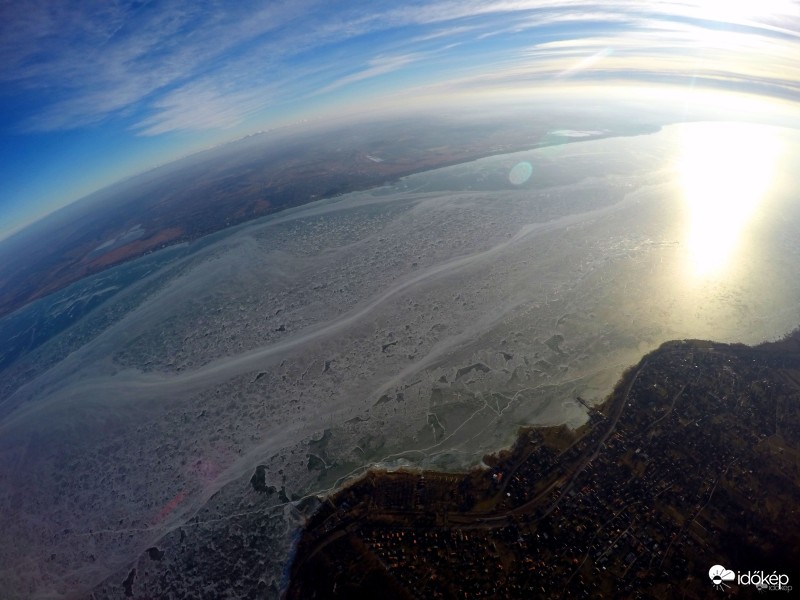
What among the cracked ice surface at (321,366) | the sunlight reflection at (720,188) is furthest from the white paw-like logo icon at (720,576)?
the sunlight reflection at (720,188)

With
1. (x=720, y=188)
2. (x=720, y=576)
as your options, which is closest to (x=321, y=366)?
(x=720, y=576)

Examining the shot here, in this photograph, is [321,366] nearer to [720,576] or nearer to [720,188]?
[720,576]

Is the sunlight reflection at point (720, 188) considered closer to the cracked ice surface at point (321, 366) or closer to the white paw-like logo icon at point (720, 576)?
the cracked ice surface at point (321, 366)

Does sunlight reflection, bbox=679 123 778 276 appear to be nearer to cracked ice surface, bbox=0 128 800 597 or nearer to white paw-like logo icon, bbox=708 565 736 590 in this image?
cracked ice surface, bbox=0 128 800 597

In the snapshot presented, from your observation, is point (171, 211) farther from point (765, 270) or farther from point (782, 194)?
point (782, 194)

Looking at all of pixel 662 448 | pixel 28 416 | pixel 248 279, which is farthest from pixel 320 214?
pixel 662 448

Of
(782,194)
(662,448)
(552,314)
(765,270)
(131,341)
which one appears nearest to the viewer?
(662,448)
